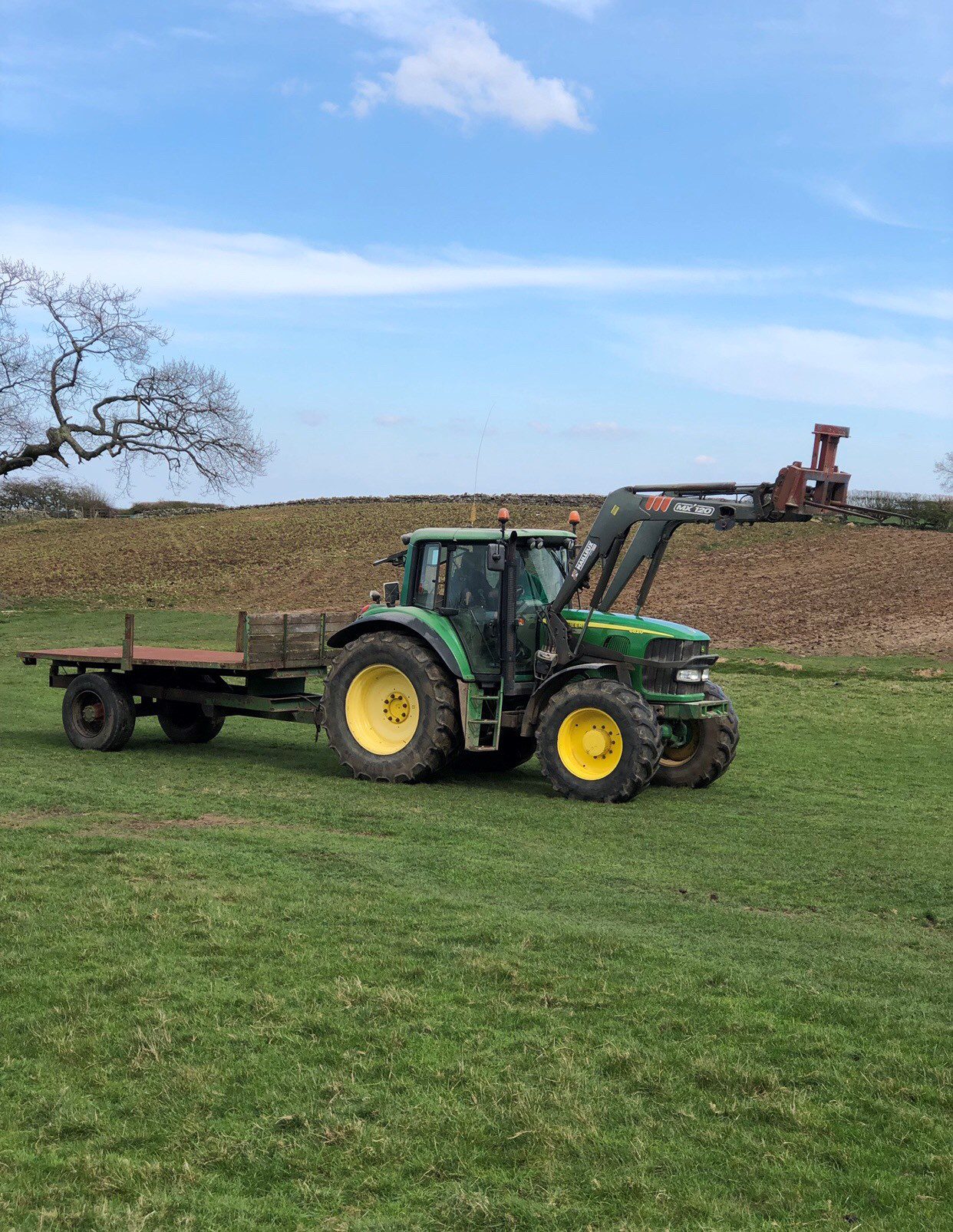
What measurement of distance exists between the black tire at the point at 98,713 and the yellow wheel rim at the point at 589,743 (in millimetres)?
5072

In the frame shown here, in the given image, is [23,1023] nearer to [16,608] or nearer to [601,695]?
[601,695]

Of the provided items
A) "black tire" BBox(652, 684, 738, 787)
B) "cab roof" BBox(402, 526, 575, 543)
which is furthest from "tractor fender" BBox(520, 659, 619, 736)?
"cab roof" BBox(402, 526, 575, 543)

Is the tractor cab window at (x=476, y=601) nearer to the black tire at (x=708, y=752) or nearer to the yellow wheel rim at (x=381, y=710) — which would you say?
the yellow wheel rim at (x=381, y=710)

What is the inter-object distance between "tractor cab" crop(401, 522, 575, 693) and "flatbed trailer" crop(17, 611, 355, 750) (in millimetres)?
1532

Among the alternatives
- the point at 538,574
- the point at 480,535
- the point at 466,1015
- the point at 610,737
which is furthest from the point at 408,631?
the point at 466,1015

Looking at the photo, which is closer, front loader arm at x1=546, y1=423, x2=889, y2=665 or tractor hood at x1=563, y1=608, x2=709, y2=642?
front loader arm at x1=546, y1=423, x2=889, y2=665

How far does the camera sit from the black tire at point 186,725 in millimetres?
14492

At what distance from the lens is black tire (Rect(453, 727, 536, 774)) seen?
42.5 ft

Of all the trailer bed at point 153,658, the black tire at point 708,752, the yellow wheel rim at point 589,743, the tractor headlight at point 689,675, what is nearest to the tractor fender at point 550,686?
the yellow wheel rim at point 589,743

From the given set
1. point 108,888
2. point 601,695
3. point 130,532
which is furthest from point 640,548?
point 130,532

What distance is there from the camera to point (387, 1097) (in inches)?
186

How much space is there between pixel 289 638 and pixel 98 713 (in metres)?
2.38

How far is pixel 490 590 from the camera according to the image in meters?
12.0

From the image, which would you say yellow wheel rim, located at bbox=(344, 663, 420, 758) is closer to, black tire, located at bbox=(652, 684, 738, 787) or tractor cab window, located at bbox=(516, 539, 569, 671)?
tractor cab window, located at bbox=(516, 539, 569, 671)
